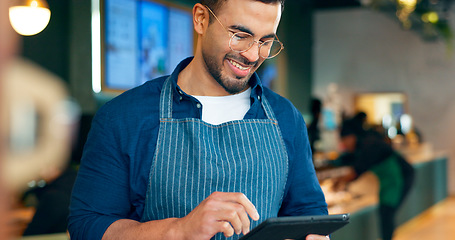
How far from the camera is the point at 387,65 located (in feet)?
36.1

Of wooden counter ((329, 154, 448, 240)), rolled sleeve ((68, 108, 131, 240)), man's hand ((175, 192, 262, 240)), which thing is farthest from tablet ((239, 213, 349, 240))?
wooden counter ((329, 154, 448, 240))

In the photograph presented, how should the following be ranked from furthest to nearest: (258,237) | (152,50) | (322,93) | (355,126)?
1. (322,93)
2. (152,50)
3. (355,126)
4. (258,237)

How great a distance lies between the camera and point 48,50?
4.42 meters

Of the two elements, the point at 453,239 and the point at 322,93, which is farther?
the point at 322,93

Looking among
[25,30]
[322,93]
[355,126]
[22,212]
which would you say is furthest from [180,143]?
[322,93]

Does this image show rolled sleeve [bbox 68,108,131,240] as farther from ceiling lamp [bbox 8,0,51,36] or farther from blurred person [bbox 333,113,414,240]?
blurred person [bbox 333,113,414,240]

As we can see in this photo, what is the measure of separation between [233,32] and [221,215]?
0.46 meters

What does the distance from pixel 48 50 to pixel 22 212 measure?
173 cm

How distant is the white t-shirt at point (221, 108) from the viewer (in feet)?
4.20

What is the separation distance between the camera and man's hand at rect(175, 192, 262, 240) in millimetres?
956

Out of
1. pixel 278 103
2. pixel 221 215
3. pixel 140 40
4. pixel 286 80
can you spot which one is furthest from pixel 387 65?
pixel 221 215

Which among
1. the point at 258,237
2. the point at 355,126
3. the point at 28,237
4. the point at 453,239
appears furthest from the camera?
the point at 453,239

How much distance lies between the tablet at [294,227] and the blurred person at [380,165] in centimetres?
354

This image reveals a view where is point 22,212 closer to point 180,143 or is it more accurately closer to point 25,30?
point 25,30
